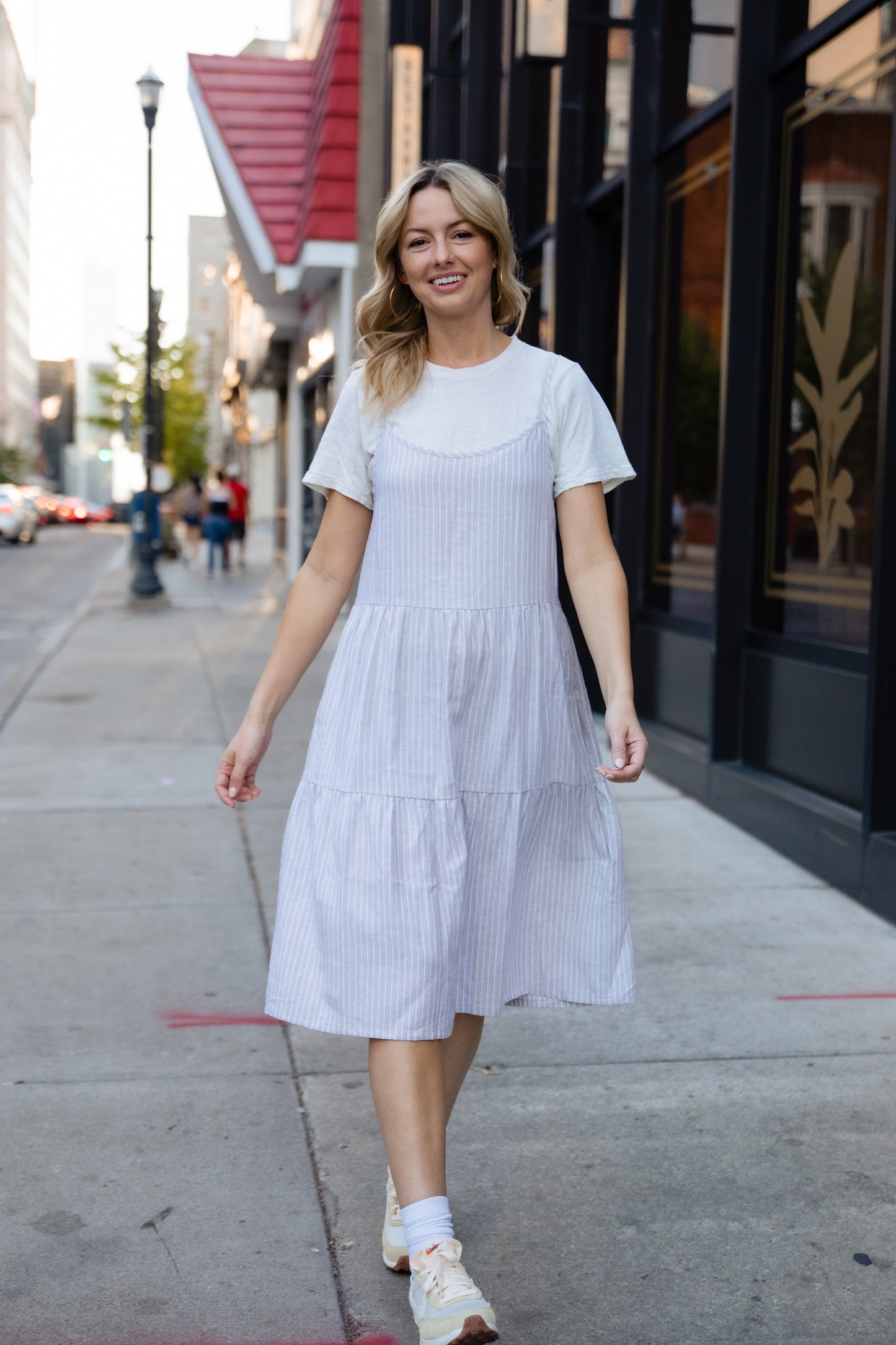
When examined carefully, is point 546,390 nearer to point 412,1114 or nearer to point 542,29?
point 412,1114

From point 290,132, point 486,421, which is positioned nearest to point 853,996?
point 486,421

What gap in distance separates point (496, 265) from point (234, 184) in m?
15.4

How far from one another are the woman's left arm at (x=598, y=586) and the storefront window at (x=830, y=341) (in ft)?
11.0

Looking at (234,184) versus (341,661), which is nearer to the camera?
(341,661)

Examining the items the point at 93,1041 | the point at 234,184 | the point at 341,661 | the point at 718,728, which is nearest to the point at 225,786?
the point at 341,661

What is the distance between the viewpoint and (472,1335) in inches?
94.7

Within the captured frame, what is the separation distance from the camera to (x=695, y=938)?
4945 millimetres

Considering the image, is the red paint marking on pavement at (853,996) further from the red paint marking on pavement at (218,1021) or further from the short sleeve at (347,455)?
the short sleeve at (347,455)

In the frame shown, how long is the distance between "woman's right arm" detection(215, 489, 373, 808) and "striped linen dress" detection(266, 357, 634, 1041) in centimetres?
8

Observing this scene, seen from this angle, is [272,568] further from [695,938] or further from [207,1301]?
[207,1301]

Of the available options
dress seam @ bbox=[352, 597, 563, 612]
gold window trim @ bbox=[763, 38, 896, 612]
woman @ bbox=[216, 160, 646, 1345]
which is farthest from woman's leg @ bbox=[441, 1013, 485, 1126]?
gold window trim @ bbox=[763, 38, 896, 612]

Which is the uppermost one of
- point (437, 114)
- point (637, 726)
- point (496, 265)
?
point (437, 114)

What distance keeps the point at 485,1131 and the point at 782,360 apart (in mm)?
4354

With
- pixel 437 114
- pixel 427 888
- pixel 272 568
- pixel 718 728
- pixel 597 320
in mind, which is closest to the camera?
pixel 427 888
